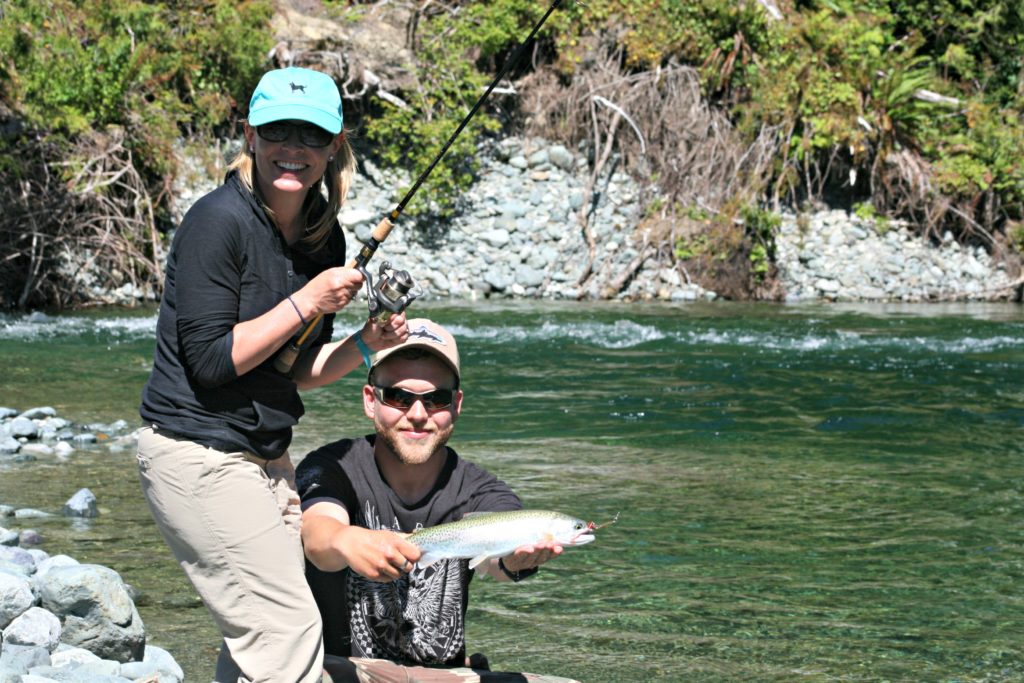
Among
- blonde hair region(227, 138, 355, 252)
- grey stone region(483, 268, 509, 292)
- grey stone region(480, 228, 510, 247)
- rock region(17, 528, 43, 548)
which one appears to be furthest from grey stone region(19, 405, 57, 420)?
grey stone region(480, 228, 510, 247)

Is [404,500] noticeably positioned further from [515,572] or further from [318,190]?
[318,190]

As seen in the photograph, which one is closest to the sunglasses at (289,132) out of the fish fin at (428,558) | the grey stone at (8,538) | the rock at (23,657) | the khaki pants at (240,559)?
the khaki pants at (240,559)

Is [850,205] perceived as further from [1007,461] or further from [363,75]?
[1007,461]

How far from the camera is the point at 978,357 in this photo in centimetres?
1307

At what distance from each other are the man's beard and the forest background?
1565 centimetres

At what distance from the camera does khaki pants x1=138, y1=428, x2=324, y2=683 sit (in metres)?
2.99

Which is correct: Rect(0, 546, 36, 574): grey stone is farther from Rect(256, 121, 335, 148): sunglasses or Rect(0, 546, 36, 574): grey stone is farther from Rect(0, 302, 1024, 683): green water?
Rect(256, 121, 335, 148): sunglasses

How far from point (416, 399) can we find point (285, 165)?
657 millimetres

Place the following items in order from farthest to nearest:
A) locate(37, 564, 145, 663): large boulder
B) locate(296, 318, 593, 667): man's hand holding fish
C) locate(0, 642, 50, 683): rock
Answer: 1. locate(37, 564, 145, 663): large boulder
2. locate(0, 642, 50, 683): rock
3. locate(296, 318, 593, 667): man's hand holding fish

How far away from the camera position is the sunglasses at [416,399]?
3248 millimetres

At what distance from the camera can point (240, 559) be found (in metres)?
3.00

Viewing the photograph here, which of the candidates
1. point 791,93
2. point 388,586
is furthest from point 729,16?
point 388,586

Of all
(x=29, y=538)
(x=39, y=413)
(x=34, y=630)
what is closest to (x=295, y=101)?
(x=34, y=630)

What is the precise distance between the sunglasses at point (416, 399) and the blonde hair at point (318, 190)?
0.42m
